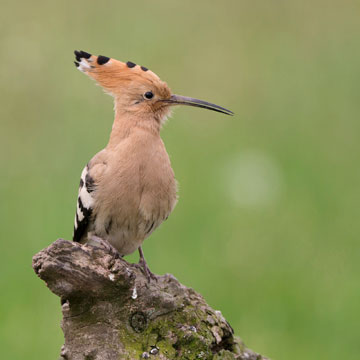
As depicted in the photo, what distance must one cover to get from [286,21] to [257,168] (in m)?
2.12

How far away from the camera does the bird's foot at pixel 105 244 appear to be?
2559 millimetres

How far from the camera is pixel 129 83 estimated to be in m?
2.80

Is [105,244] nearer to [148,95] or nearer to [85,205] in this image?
[85,205]

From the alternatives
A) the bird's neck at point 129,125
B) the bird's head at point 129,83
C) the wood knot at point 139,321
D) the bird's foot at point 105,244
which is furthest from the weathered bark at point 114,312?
the bird's head at point 129,83

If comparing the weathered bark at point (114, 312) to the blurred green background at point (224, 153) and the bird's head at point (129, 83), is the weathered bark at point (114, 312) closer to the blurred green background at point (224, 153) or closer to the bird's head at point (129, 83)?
the bird's head at point (129, 83)

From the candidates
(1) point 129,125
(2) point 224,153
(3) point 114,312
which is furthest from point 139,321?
(2) point 224,153

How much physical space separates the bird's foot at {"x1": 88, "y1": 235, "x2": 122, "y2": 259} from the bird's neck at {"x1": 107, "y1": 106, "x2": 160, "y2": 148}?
0.29 meters

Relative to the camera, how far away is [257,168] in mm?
4641

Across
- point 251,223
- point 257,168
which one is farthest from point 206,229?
point 257,168

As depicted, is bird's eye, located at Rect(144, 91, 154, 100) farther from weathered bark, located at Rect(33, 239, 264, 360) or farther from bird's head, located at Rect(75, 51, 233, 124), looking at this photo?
weathered bark, located at Rect(33, 239, 264, 360)

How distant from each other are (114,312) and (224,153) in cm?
270

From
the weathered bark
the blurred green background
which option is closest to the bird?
the weathered bark

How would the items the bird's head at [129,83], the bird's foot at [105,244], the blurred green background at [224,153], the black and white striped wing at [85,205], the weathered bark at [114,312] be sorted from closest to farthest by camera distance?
the weathered bark at [114,312] < the bird's foot at [105,244] < the black and white striped wing at [85,205] < the bird's head at [129,83] < the blurred green background at [224,153]

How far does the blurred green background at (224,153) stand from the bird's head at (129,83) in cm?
128
